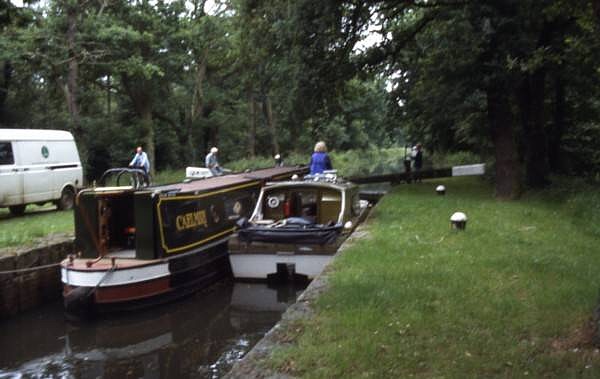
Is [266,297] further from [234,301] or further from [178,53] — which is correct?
[178,53]

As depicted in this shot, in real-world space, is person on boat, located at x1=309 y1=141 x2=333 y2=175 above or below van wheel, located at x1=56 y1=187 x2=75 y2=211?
above

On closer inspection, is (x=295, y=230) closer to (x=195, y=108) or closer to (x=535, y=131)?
(x=535, y=131)

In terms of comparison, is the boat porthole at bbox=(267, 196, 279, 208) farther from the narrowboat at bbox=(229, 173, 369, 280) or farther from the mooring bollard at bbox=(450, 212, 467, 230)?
the mooring bollard at bbox=(450, 212, 467, 230)

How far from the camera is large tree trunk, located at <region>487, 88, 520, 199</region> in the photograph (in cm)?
1667

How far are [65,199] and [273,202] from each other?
23.5ft

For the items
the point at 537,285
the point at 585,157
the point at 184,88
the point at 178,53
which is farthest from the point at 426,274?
the point at 184,88

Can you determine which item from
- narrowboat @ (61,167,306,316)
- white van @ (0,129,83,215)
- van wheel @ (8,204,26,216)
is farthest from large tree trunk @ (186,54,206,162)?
narrowboat @ (61,167,306,316)

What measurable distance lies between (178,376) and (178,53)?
26.4 m

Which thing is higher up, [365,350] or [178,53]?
[178,53]

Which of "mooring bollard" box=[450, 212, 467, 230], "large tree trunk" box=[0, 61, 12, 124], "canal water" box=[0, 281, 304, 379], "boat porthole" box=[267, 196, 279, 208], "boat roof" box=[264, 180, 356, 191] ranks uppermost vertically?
"large tree trunk" box=[0, 61, 12, 124]

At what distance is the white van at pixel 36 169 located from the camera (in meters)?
15.2

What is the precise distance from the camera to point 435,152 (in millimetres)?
31375

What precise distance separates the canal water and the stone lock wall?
30cm

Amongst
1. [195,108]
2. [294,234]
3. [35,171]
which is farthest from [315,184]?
[195,108]
